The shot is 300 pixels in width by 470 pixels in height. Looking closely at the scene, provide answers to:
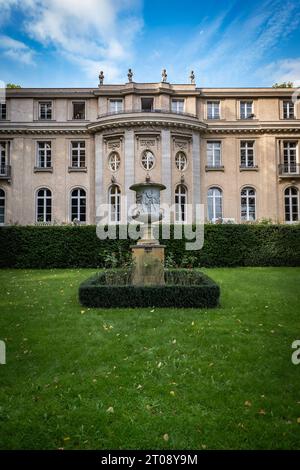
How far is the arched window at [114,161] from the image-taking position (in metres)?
23.5

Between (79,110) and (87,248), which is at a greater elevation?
(79,110)

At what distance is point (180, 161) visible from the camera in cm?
2402

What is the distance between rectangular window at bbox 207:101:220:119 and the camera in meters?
26.3

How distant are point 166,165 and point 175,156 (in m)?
1.33

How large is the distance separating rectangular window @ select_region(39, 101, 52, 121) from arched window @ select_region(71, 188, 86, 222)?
6.61 m

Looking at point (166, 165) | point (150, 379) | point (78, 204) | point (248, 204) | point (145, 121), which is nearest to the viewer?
point (150, 379)

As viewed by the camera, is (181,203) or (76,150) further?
(76,150)

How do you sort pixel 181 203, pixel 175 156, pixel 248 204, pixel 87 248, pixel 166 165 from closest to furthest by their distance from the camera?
1. pixel 87 248
2. pixel 166 165
3. pixel 175 156
4. pixel 181 203
5. pixel 248 204

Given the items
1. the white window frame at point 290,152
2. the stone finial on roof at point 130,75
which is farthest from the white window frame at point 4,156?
the white window frame at point 290,152

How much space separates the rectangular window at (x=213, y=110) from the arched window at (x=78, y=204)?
1235 centimetres

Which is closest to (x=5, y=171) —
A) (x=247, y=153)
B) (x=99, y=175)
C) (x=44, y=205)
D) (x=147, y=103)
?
(x=44, y=205)

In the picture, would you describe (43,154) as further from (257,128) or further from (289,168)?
(289,168)

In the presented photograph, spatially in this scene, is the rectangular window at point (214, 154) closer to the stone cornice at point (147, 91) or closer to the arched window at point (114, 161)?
the stone cornice at point (147, 91)

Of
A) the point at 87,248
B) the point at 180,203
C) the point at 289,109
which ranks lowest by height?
the point at 87,248
